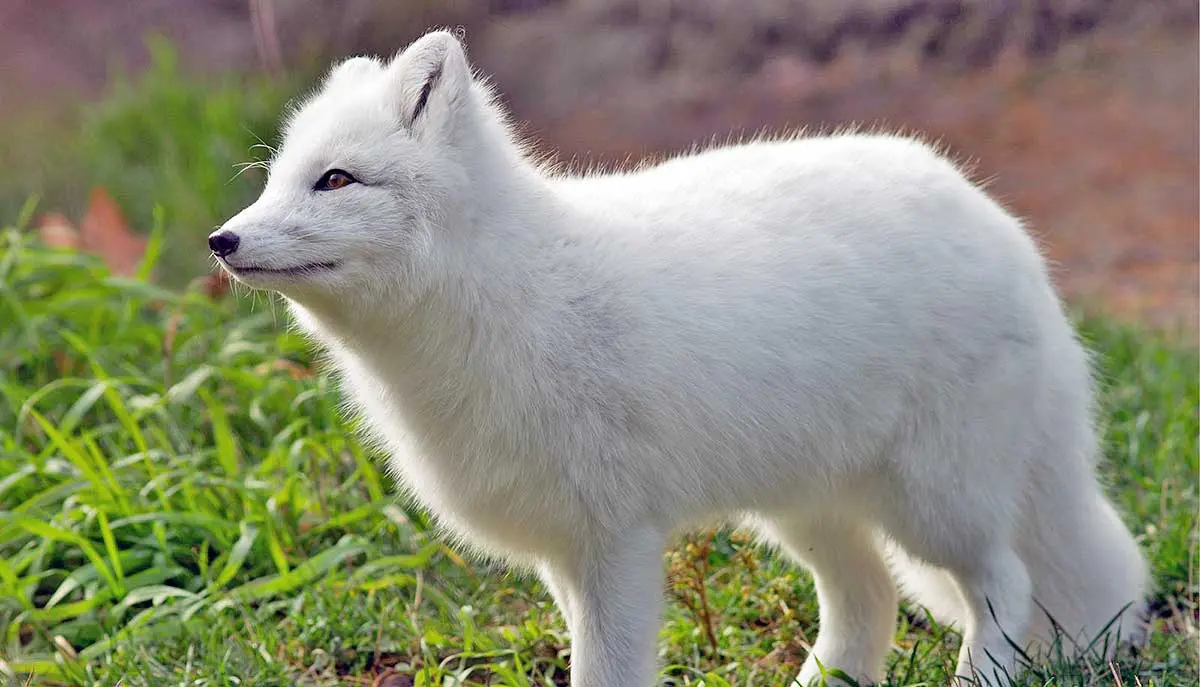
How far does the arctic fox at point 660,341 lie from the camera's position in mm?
2922

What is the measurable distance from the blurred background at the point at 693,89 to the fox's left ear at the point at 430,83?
3.13 m

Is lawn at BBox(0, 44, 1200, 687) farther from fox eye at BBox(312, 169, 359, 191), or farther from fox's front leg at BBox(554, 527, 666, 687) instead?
fox eye at BBox(312, 169, 359, 191)

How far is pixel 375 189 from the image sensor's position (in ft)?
9.41

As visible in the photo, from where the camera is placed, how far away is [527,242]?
305 centimetres

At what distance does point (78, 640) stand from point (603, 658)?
1.86 meters

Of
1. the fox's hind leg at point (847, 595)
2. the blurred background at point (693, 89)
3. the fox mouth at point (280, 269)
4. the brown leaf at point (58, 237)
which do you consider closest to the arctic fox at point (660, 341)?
the fox mouth at point (280, 269)

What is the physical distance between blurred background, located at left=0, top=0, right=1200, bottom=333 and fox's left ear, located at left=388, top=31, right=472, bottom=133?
3.13m

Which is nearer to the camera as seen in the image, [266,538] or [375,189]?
[375,189]

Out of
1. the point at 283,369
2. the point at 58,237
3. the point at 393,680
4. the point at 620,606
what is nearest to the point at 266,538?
the point at 393,680

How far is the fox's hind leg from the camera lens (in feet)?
12.3

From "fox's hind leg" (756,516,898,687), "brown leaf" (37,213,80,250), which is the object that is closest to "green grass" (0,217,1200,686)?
"fox's hind leg" (756,516,898,687)

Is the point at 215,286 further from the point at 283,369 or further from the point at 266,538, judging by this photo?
the point at 266,538

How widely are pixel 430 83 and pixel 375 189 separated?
0.26 metres

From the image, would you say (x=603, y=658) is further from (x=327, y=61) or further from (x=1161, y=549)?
(x=327, y=61)
